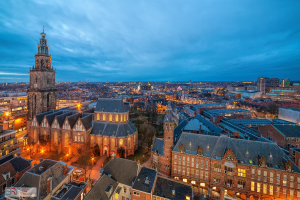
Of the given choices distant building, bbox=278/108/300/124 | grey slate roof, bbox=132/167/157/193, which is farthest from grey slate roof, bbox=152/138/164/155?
distant building, bbox=278/108/300/124

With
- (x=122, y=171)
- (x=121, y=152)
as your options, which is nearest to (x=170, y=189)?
(x=122, y=171)

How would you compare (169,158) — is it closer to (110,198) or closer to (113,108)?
(110,198)

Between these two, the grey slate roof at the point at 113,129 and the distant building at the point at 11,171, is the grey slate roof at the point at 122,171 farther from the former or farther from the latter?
the distant building at the point at 11,171

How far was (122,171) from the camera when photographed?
32969 mm

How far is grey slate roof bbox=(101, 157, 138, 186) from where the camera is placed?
3186cm

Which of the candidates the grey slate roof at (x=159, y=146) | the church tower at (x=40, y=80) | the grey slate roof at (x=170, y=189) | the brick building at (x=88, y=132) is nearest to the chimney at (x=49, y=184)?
the grey slate roof at (x=170, y=189)

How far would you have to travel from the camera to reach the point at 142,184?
29000 mm

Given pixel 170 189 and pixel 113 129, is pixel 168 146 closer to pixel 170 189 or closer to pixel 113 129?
pixel 170 189

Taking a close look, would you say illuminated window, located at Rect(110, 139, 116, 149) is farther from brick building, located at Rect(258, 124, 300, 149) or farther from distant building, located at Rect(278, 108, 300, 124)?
distant building, located at Rect(278, 108, 300, 124)

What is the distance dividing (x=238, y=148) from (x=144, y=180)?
23.6 m

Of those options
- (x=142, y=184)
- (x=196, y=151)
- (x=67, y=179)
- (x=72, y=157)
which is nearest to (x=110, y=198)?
(x=142, y=184)

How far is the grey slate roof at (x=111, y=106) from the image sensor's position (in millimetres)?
53019

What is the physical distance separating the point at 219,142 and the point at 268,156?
32.9ft

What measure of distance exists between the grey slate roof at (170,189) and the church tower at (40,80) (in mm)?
61145
